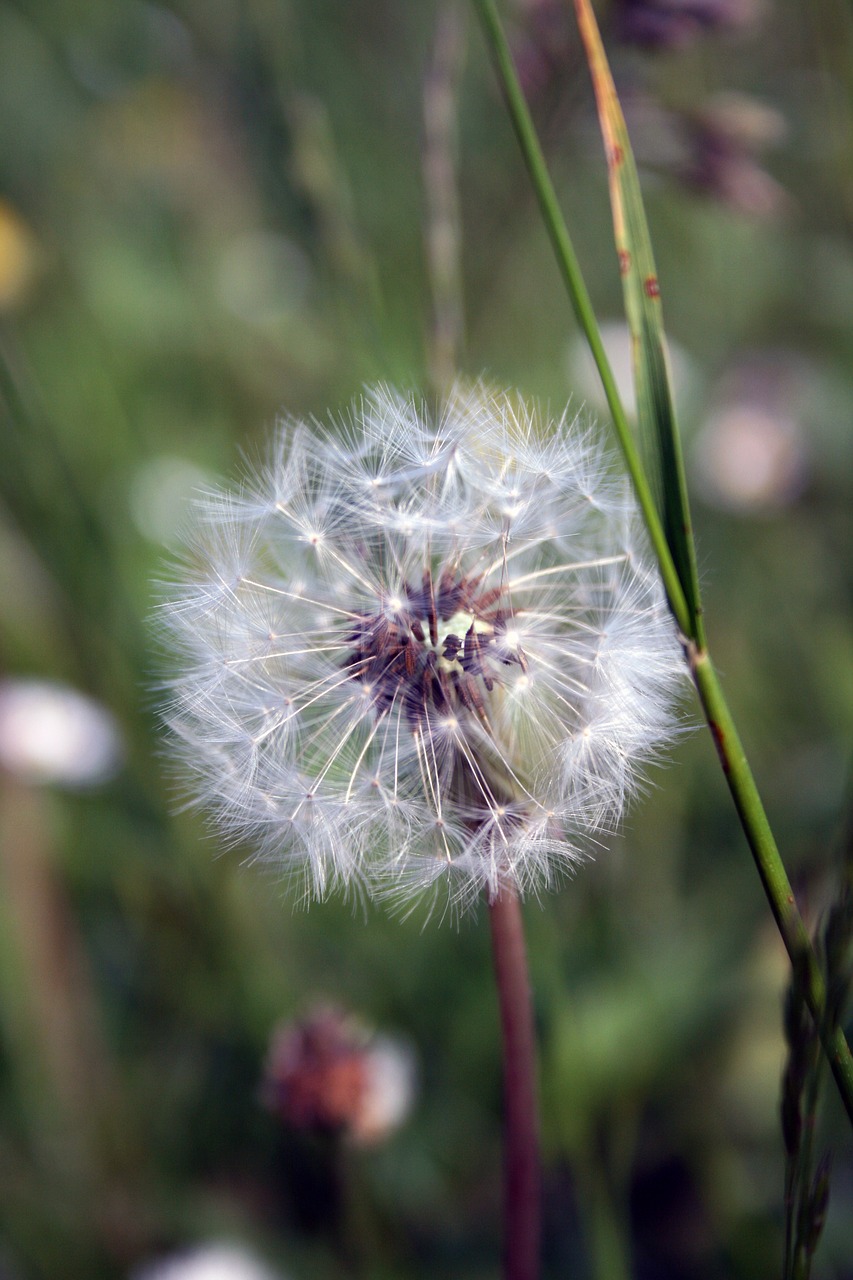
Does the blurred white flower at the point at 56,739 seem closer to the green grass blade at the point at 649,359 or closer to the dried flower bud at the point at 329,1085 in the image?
the dried flower bud at the point at 329,1085

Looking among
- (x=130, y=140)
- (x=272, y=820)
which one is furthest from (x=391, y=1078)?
(x=130, y=140)

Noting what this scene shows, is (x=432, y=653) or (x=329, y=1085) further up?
(x=432, y=653)

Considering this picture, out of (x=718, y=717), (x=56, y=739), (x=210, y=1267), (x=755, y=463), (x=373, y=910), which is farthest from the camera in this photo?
(x=755, y=463)

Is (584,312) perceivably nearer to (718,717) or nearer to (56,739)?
(718,717)

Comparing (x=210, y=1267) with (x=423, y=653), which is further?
(x=210, y=1267)

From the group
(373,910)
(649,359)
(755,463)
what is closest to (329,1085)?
(373,910)

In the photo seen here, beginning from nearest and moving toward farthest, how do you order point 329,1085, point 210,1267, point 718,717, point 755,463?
point 718,717, point 329,1085, point 210,1267, point 755,463

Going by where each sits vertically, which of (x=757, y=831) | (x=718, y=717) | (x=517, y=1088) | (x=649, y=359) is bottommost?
(x=517, y=1088)

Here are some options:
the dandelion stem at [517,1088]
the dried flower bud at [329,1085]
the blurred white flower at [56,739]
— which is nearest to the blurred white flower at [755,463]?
the blurred white flower at [56,739]

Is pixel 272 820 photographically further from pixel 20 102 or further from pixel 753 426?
pixel 20 102
